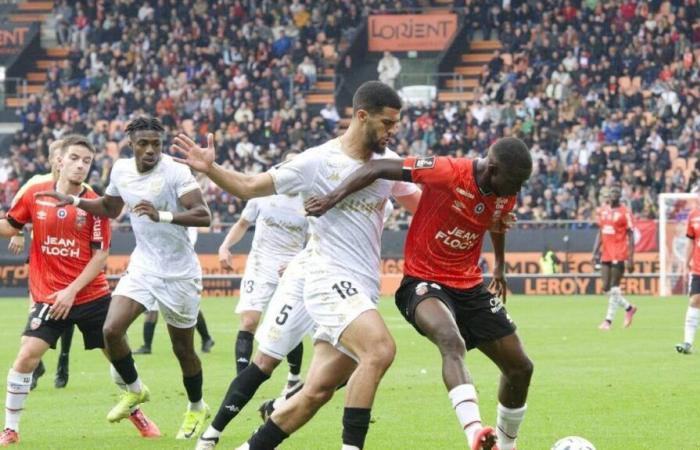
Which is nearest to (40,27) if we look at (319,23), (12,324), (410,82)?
(319,23)

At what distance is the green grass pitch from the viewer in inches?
436

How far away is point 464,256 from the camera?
952cm

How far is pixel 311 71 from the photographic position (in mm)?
46812

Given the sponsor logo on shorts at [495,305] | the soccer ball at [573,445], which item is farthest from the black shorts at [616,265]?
the soccer ball at [573,445]

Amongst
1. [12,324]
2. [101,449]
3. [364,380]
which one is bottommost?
[12,324]

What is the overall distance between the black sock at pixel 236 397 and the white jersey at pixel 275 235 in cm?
493

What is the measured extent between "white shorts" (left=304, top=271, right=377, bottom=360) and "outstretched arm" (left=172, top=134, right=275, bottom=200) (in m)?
0.66

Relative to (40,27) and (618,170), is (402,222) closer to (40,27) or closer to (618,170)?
(618,170)

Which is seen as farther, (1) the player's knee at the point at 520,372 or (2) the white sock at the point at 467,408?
(1) the player's knee at the point at 520,372

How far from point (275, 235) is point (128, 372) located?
388cm

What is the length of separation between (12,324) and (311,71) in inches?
854

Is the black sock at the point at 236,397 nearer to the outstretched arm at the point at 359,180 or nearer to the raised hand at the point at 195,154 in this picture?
the outstretched arm at the point at 359,180

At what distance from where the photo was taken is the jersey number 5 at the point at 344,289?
8766mm

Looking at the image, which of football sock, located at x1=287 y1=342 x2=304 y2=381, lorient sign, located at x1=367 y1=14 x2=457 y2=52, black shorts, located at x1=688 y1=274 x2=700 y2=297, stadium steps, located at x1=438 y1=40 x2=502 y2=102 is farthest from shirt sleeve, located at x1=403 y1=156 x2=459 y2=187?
lorient sign, located at x1=367 y1=14 x2=457 y2=52
